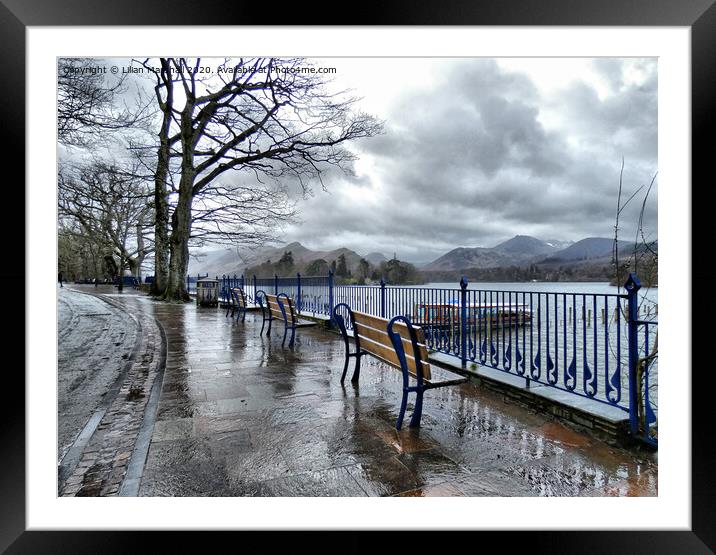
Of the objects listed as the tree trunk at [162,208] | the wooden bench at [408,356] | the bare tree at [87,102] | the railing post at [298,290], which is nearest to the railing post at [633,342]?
the wooden bench at [408,356]

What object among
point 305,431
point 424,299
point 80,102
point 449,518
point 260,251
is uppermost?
point 80,102

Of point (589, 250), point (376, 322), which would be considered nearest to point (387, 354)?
point (376, 322)

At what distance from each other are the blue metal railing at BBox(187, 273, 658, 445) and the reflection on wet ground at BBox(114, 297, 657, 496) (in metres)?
0.45

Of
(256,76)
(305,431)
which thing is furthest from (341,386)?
(256,76)

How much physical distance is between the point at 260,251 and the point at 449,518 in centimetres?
1644

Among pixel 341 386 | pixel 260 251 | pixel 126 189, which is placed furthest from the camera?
pixel 260 251

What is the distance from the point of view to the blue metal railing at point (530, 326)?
295cm
